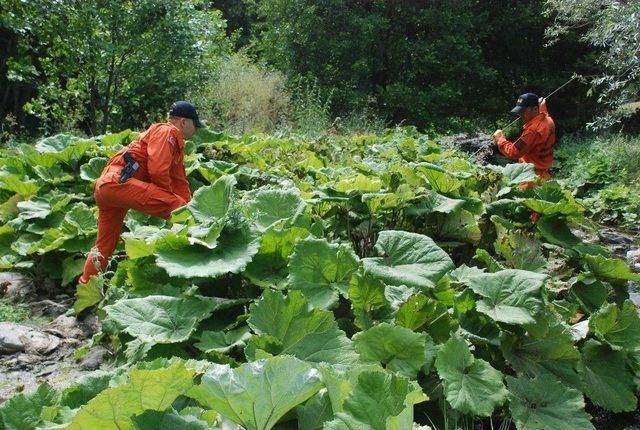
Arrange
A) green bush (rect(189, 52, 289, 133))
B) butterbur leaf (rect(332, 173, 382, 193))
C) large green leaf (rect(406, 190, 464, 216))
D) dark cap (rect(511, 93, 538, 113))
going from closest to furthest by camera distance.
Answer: butterbur leaf (rect(332, 173, 382, 193))
large green leaf (rect(406, 190, 464, 216))
dark cap (rect(511, 93, 538, 113))
green bush (rect(189, 52, 289, 133))

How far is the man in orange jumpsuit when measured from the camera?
4969 millimetres

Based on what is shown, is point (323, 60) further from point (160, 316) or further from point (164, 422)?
point (164, 422)

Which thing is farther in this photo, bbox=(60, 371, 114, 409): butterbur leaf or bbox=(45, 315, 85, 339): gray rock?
bbox=(45, 315, 85, 339): gray rock

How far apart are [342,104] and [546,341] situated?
602 inches

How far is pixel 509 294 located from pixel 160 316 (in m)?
1.65

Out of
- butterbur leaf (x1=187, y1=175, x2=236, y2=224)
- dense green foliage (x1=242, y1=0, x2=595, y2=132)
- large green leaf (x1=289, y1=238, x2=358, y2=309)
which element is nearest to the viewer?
large green leaf (x1=289, y1=238, x2=358, y2=309)

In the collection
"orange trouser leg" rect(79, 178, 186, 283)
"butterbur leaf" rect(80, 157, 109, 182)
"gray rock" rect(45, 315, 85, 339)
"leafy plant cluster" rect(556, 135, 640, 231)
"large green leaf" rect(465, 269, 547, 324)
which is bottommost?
"leafy plant cluster" rect(556, 135, 640, 231)

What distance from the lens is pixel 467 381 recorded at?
2535 mm

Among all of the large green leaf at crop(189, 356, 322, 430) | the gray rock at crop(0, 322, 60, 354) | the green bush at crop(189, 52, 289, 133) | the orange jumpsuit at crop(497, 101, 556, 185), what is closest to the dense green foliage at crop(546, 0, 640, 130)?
the orange jumpsuit at crop(497, 101, 556, 185)

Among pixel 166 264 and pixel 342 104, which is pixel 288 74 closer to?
pixel 342 104

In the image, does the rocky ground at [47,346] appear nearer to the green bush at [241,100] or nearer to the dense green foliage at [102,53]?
the dense green foliage at [102,53]

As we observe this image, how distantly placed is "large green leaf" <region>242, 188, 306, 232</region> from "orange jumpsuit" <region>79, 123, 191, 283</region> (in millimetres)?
1475

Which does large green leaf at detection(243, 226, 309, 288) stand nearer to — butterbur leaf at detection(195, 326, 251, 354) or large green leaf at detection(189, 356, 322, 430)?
butterbur leaf at detection(195, 326, 251, 354)

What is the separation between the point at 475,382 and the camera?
255cm
